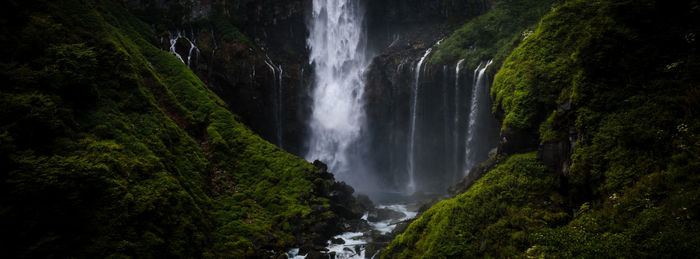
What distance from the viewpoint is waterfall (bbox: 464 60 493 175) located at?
2200 cm

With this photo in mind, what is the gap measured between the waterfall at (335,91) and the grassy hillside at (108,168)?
1765 centimetres

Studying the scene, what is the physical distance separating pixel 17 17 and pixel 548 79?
57.0 ft

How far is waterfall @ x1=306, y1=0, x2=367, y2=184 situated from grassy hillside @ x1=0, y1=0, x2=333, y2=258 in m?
17.7

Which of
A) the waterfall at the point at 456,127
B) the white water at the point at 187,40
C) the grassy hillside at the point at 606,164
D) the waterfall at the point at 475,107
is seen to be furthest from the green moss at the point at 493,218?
the white water at the point at 187,40

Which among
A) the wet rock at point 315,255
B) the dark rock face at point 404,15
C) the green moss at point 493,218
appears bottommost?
the wet rock at point 315,255

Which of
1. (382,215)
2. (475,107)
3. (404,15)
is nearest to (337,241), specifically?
(382,215)

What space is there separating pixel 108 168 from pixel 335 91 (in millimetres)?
28898

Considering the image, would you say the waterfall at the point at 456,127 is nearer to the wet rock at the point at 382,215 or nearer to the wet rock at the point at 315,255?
the wet rock at the point at 382,215

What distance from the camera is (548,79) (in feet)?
33.1

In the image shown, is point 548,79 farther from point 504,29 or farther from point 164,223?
point 504,29

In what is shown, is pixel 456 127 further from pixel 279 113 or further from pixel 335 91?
pixel 279 113

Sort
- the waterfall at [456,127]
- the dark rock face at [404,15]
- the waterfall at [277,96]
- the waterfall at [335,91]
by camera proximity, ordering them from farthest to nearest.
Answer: the waterfall at [335,91]
the dark rock face at [404,15]
the waterfall at [277,96]
the waterfall at [456,127]

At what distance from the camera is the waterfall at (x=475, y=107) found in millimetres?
22000

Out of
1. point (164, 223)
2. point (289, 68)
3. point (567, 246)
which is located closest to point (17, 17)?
point (164, 223)
